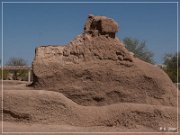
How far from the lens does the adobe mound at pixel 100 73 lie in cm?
893

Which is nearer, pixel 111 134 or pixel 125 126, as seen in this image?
pixel 111 134

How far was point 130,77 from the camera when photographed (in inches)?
355

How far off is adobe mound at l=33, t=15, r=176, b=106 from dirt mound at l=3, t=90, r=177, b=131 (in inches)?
20.7

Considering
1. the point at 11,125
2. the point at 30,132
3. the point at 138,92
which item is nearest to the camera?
the point at 30,132

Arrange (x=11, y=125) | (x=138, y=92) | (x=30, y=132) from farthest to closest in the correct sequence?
(x=138, y=92), (x=11, y=125), (x=30, y=132)

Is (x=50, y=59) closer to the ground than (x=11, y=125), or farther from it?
farther from it

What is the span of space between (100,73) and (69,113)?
4.39ft

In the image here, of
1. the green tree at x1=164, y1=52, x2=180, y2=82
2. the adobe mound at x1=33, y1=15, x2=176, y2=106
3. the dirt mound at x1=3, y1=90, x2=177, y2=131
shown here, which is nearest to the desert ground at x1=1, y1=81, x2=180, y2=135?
the dirt mound at x1=3, y1=90, x2=177, y2=131

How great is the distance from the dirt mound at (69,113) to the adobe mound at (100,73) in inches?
20.7

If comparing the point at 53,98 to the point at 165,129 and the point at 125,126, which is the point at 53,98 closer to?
the point at 125,126

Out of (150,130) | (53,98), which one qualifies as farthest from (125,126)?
(53,98)

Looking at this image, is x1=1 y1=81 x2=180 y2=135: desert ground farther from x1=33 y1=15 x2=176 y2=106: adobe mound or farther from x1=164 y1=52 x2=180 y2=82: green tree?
x1=164 y1=52 x2=180 y2=82: green tree

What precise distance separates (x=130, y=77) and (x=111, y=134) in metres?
1.78

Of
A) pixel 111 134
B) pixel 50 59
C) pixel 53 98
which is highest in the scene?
pixel 50 59
